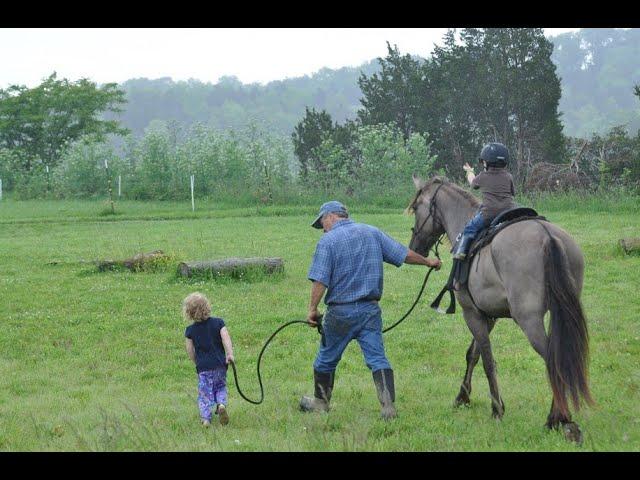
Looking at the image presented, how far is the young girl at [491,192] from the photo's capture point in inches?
360

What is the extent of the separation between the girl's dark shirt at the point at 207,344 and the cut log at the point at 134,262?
1132cm

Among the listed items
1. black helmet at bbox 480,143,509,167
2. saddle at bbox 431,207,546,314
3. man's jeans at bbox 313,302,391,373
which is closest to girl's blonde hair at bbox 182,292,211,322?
man's jeans at bbox 313,302,391,373

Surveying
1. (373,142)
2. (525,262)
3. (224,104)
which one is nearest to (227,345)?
(525,262)

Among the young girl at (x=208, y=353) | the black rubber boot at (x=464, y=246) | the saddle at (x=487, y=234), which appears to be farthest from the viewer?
the black rubber boot at (x=464, y=246)

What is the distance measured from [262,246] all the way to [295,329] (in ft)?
32.4

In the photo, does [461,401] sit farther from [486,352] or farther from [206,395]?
[206,395]

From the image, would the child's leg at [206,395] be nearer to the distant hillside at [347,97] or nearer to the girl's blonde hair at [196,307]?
the girl's blonde hair at [196,307]

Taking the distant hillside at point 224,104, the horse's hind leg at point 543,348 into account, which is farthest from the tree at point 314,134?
the distant hillside at point 224,104

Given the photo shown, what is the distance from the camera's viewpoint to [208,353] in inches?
355

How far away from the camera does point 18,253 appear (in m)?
24.1

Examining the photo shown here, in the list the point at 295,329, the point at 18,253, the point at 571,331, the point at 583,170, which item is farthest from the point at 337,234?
the point at 583,170

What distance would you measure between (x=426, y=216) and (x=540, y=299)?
2670 millimetres

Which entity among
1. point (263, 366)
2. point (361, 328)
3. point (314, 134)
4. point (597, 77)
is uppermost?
point (597, 77)

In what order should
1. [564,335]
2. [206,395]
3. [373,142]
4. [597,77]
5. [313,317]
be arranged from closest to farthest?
1. [564,335]
2. [206,395]
3. [313,317]
4. [373,142]
5. [597,77]
